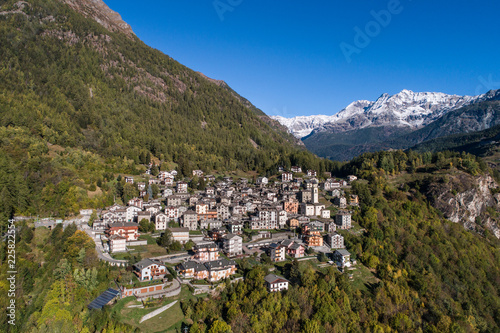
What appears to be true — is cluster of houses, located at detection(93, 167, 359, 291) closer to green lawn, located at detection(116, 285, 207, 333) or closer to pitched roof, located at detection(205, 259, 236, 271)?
pitched roof, located at detection(205, 259, 236, 271)

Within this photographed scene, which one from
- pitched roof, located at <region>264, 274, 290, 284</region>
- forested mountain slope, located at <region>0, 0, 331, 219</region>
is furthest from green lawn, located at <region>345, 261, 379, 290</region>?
forested mountain slope, located at <region>0, 0, 331, 219</region>

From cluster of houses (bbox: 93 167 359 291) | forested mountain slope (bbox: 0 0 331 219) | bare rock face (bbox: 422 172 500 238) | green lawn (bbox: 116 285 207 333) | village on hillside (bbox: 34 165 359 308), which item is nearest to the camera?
green lawn (bbox: 116 285 207 333)

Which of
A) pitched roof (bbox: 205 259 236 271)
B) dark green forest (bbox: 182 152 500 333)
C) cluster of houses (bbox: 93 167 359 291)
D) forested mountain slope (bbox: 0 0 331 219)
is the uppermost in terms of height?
forested mountain slope (bbox: 0 0 331 219)

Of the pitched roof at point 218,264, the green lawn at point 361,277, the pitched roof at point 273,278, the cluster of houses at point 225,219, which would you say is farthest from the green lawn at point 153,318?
the green lawn at point 361,277

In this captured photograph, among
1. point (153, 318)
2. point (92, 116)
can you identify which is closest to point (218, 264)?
point (153, 318)

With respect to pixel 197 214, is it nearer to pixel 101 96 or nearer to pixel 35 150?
pixel 35 150

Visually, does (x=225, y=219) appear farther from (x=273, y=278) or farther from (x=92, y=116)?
(x=92, y=116)

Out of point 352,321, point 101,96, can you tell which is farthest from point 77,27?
point 352,321

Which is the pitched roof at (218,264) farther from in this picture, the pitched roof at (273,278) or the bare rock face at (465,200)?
the bare rock face at (465,200)
